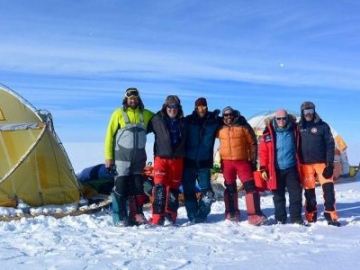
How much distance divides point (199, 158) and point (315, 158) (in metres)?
1.60

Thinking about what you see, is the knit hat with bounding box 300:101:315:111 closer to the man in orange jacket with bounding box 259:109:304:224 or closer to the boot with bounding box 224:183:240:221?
the man in orange jacket with bounding box 259:109:304:224

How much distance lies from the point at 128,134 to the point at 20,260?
2406 mm

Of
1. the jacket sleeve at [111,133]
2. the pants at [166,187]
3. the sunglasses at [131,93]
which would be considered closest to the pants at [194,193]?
the pants at [166,187]

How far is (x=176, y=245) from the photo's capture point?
6.03m

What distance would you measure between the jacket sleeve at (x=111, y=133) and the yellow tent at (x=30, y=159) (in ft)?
7.23

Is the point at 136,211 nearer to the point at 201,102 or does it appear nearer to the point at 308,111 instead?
the point at 201,102

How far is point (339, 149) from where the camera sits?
1441 centimetres

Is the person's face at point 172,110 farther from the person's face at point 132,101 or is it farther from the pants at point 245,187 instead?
the pants at point 245,187

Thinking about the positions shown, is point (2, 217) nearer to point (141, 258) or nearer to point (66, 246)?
point (66, 246)

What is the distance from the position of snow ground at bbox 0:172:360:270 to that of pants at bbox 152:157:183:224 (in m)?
0.28

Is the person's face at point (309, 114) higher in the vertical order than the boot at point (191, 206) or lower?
higher

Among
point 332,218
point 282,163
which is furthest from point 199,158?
point 332,218

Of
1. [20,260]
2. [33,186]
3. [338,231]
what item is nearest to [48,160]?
[33,186]

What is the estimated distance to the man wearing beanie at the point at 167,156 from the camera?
7.33 meters
